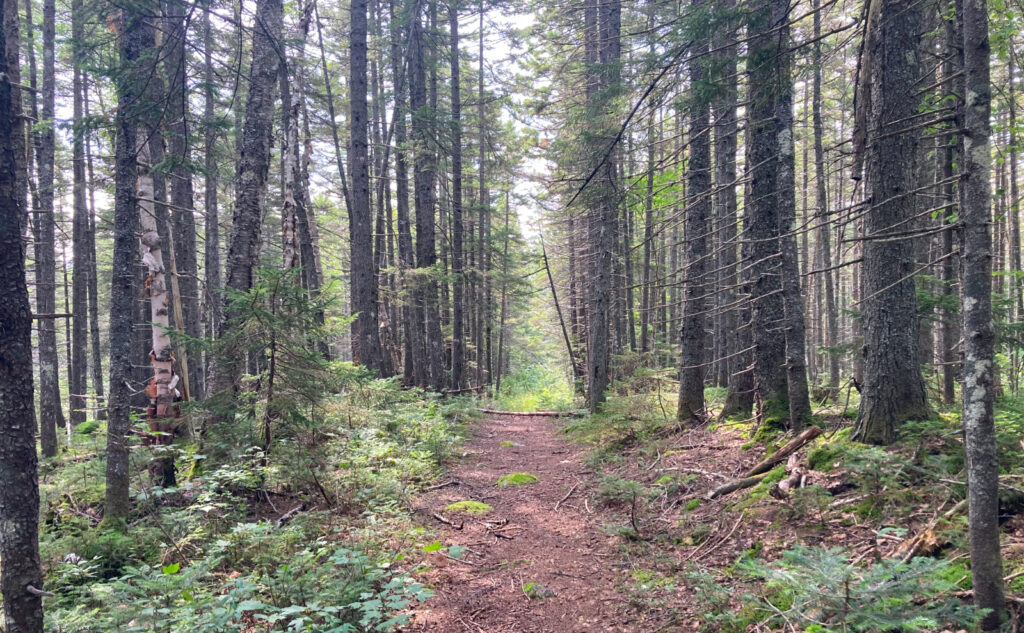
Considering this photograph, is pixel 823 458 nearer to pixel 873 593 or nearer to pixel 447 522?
pixel 873 593

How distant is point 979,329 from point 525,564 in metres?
4.22

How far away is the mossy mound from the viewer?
8.23 m

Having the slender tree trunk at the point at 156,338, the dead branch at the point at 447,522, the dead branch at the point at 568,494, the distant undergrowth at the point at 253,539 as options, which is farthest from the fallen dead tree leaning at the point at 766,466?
the slender tree trunk at the point at 156,338

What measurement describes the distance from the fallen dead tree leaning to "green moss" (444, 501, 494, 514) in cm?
285

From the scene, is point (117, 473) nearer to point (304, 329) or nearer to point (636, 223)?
point (304, 329)

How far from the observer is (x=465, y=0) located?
1428 cm

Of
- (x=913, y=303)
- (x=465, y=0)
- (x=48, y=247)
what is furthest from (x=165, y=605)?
(x=465, y=0)

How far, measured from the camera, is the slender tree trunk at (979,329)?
2.56m

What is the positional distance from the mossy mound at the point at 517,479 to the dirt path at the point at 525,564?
0.16m

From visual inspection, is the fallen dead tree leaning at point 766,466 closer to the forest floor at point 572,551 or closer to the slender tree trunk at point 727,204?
the forest floor at point 572,551

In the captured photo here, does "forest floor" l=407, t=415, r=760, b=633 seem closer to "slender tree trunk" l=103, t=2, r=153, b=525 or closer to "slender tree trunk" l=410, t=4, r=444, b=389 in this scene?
"slender tree trunk" l=103, t=2, r=153, b=525

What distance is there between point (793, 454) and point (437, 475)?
5185 millimetres

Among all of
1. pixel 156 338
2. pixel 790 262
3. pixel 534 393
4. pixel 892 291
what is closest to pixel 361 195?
pixel 156 338

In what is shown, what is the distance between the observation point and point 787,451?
19.4ft
